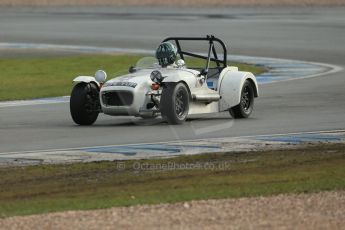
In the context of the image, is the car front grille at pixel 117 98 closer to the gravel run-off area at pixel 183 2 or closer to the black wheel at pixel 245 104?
the black wheel at pixel 245 104

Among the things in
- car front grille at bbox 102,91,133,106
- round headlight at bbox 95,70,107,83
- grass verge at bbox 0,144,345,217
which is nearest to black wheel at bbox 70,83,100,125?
round headlight at bbox 95,70,107,83

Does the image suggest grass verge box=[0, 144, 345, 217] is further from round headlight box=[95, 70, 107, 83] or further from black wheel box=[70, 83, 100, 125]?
round headlight box=[95, 70, 107, 83]

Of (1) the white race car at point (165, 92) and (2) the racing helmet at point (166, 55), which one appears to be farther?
(2) the racing helmet at point (166, 55)

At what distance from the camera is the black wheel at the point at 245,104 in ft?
63.5

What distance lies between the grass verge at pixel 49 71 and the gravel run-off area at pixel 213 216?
13068mm

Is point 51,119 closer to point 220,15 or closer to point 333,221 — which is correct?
point 333,221

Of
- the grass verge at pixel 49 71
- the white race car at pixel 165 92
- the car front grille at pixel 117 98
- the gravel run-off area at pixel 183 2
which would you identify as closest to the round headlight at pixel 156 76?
the white race car at pixel 165 92

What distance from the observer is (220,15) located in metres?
54.7

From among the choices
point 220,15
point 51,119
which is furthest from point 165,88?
point 220,15

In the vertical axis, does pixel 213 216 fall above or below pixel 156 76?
below

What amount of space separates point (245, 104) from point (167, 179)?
6.80 m

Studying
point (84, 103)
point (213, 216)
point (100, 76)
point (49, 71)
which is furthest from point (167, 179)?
point (49, 71)

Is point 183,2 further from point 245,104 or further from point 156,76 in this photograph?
point 156,76

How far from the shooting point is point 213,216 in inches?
414
